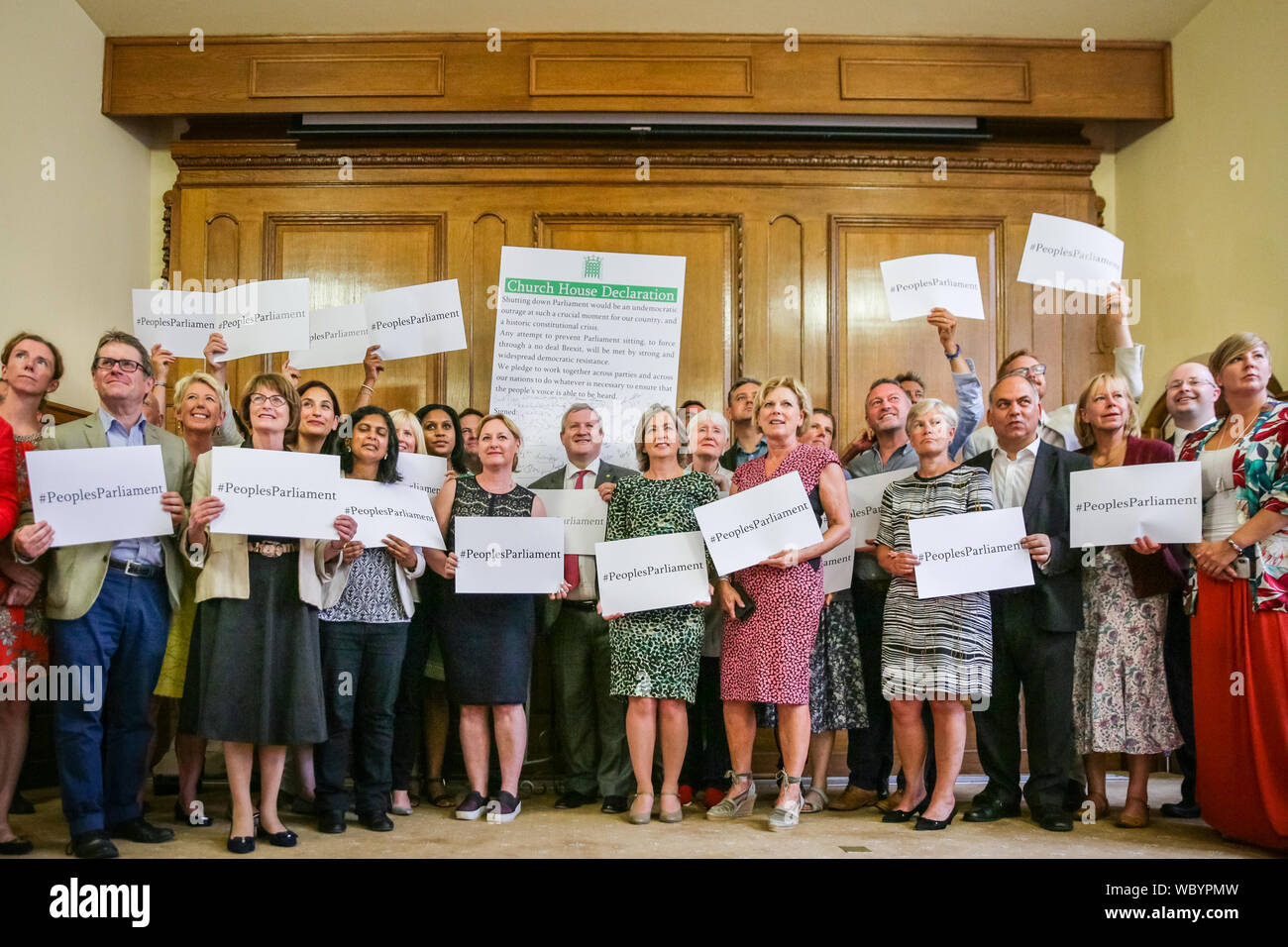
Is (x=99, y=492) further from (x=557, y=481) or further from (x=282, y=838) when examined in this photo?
(x=557, y=481)

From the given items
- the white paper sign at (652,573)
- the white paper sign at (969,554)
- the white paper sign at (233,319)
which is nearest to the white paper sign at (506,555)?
the white paper sign at (652,573)

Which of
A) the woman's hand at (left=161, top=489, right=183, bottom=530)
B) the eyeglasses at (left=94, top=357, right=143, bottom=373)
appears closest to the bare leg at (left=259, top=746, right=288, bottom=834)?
the woman's hand at (left=161, top=489, right=183, bottom=530)

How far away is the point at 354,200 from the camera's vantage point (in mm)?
5801

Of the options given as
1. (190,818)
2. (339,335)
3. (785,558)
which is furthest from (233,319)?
(785,558)

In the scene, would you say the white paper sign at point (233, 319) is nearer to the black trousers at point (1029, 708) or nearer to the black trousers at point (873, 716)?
the black trousers at point (873, 716)

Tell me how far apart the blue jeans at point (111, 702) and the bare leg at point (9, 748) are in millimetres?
166

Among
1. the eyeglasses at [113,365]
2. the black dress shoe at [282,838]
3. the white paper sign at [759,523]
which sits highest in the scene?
the eyeglasses at [113,365]

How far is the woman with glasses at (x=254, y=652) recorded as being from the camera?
3.26m

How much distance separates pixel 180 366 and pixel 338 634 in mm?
2928

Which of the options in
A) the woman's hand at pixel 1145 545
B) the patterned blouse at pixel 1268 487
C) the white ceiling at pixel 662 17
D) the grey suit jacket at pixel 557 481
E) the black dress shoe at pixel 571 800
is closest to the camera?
the patterned blouse at pixel 1268 487

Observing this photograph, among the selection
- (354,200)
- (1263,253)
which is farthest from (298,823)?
(1263,253)

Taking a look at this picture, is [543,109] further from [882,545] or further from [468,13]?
[882,545]

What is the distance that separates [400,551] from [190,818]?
4.30 ft

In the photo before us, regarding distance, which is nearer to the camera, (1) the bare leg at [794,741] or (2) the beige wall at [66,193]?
(1) the bare leg at [794,741]
